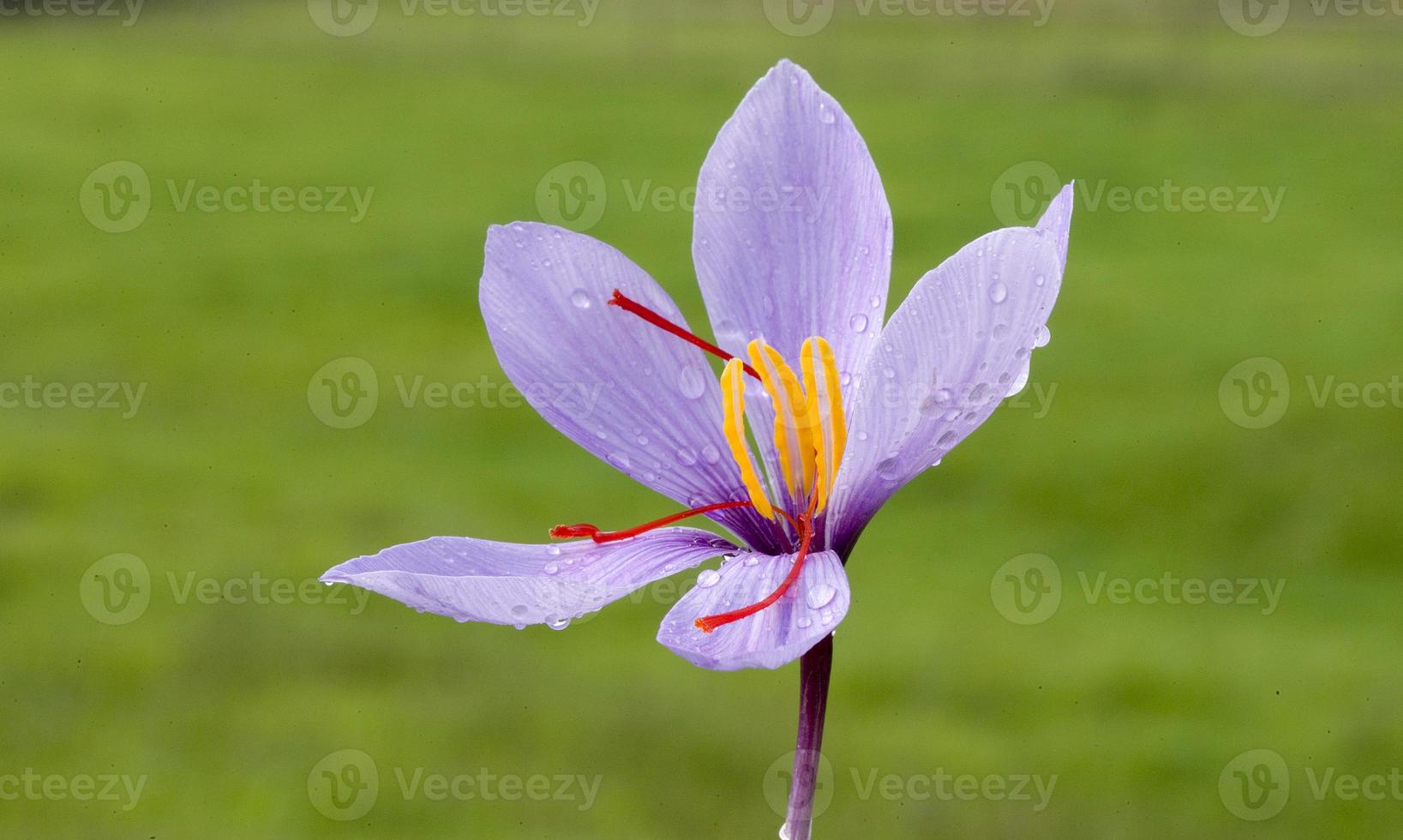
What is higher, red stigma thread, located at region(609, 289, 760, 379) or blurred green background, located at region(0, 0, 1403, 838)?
blurred green background, located at region(0, 0, 1403, 838)

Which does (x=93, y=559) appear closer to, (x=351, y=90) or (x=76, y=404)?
(x=76, y=404)

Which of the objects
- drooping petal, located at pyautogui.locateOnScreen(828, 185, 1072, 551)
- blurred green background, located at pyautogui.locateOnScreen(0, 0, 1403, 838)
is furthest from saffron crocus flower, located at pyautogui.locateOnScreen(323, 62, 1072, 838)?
blurred green background, located at pyautogui.locateOnScreen(0, 0, 1403, 838)

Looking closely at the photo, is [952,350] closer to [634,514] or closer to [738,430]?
[738,430]

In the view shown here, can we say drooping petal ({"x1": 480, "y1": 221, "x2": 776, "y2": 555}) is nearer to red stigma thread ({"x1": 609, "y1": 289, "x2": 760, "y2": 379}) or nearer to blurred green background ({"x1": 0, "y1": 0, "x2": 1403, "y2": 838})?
red stigma thread ({"x1": 609, "y1": 289, "x2": 760, "y2": 379})

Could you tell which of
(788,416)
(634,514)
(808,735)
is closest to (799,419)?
(788,416)

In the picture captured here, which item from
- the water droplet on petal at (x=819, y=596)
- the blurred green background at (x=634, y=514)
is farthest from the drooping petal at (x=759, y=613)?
the blurred green background at (x=634, y=514)

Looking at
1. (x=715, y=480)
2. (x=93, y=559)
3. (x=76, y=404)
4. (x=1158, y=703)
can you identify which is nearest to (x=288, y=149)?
(x=76, y=404)
